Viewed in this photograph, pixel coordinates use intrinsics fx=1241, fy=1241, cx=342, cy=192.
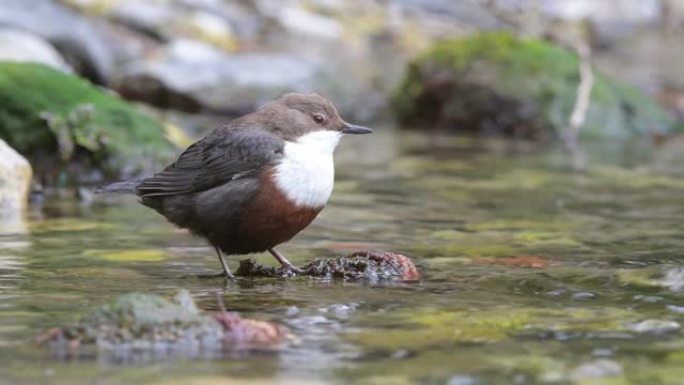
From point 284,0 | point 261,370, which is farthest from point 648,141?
point 284,0

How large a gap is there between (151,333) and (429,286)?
1.55m

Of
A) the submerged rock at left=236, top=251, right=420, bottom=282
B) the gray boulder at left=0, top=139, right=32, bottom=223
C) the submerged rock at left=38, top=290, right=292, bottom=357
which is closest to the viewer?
the submerged rock at left=38, top=290, right=292, bottom=357

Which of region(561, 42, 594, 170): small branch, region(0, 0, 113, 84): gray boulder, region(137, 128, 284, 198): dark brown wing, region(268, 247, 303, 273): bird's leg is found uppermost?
region(0, 0, 113, 84): gray boulder

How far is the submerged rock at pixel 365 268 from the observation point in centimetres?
502

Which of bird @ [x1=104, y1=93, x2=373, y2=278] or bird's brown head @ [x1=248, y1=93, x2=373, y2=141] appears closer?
bird @ [x1=104, y1=93, x2=373, y2=278]

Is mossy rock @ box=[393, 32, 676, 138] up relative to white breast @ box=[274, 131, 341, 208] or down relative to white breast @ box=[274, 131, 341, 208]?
up

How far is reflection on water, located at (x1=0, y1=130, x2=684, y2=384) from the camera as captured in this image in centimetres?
347

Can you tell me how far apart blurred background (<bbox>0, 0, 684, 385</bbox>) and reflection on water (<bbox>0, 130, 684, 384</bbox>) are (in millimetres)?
16

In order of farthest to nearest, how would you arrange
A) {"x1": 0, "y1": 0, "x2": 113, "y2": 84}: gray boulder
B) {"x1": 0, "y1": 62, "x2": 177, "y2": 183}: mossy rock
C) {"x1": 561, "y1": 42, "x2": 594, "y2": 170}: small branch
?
{"x1": 0, "y1": 0, "x2": 113, "y2": 84}: gray boulder < {"x1": 561, "y1": 42, "x2": 594, "y2": 170}: small branch < {"x1": 0, "y1": 62, "x2": 177, "y2": 183}: mossy rock

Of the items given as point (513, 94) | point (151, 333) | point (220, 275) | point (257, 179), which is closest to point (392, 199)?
point (220, 275)

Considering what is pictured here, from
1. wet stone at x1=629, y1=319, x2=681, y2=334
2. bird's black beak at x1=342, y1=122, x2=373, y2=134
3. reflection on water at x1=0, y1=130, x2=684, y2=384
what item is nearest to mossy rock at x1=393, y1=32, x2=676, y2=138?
reflection on water at x1=0, y1=130, x2=684, y2=384

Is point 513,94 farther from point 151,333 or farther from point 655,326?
point 151,333

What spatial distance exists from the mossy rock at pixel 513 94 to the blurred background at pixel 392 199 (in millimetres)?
23

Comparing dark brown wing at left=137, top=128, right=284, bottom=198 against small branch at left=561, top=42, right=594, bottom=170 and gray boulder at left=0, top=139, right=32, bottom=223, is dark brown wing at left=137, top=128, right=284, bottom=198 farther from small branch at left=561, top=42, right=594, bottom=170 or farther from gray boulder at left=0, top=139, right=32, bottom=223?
small branch at left=561, top=42, right=594, bottom=170
